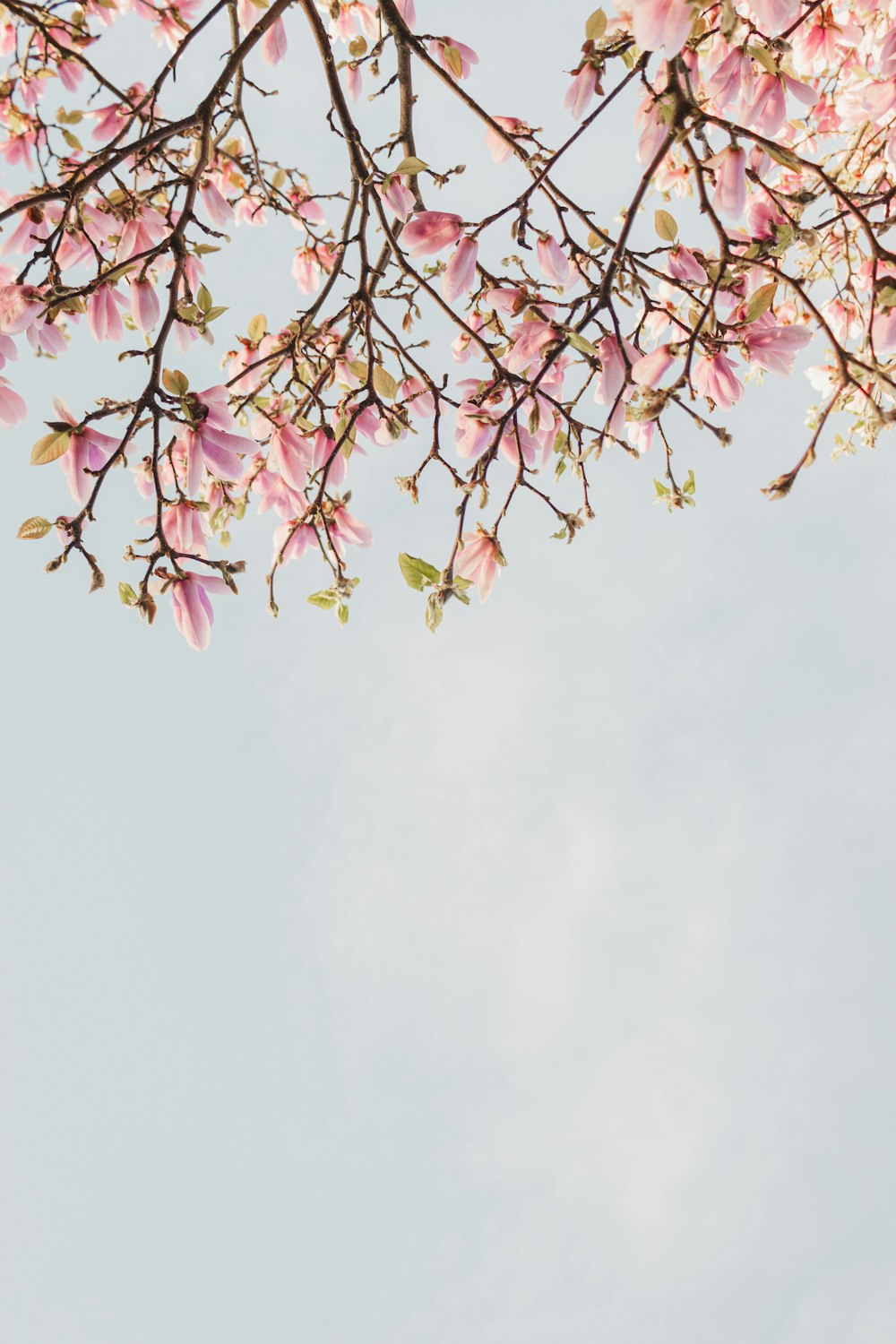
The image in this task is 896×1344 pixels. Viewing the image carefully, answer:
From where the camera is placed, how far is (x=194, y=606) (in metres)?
2.19

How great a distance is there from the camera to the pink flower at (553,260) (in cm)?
224

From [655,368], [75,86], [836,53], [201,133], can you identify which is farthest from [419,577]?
[75,86]

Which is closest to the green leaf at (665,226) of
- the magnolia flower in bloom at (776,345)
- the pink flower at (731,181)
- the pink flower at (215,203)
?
the pink flower at (731,181)

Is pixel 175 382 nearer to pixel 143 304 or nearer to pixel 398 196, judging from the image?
pixel 143 304

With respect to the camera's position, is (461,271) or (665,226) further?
(461,271)

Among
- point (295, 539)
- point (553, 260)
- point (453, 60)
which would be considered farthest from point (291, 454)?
point (453, 60)

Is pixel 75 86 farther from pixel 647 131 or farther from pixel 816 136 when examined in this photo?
pixel 816 136

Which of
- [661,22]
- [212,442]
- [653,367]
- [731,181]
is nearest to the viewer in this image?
[661,22]

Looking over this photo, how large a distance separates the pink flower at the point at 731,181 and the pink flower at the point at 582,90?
340mm

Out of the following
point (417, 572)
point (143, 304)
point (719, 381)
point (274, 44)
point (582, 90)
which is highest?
point (274, 44)

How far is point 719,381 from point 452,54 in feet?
3.30

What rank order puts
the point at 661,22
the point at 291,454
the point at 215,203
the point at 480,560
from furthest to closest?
the point at 215,203
the point at 291,454
the point at 480,560
the point at 661,22

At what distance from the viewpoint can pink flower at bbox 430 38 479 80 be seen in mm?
2107

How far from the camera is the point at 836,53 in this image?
2.55m
